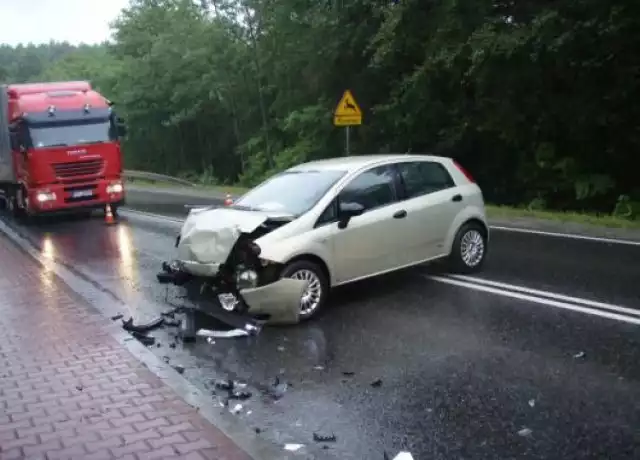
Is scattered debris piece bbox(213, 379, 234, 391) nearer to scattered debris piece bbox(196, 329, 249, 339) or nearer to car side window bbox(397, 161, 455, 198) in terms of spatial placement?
scattered debris piece bbox(196, 329, 249, 339)

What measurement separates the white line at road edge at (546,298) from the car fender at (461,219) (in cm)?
45

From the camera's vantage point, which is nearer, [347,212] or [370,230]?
[347,212]

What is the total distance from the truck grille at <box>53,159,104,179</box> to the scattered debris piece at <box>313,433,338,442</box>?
1554 cm

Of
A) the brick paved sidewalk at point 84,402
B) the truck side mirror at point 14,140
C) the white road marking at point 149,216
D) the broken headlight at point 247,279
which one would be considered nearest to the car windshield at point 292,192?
the broken headlight at point 247,279

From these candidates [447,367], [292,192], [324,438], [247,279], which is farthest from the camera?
[292,192]

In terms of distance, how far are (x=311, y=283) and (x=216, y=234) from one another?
3.79 feet

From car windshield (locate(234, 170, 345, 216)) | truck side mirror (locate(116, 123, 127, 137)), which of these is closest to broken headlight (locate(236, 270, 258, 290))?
car windshield (locate(234, 170, 345, 216))

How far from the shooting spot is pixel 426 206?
9625 millimetres

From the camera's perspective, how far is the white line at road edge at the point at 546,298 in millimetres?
7969

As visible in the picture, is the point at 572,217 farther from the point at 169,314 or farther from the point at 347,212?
the point at 169,314

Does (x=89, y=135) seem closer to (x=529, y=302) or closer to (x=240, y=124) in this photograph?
(x=529, y=302)

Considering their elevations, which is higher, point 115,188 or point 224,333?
point 115,188

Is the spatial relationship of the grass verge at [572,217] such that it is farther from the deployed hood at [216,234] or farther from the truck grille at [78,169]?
the truck grille at [78,169]

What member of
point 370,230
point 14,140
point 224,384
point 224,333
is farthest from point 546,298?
point 14,140
